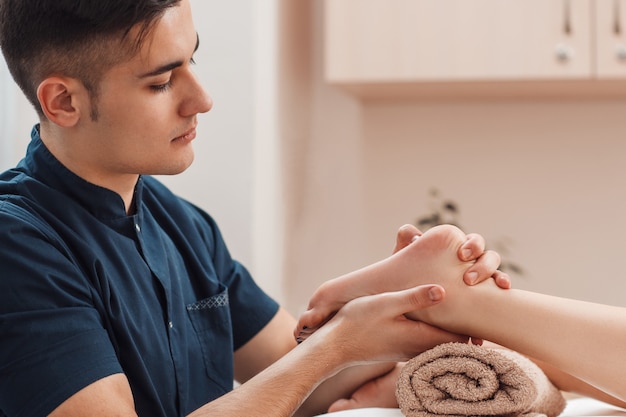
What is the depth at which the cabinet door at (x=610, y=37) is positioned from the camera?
2074 millimetres

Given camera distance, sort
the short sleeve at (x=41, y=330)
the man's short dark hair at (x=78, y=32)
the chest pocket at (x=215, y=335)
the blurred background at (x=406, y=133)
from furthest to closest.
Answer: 1. the blurred background at (x=406, y=133)
2. the chest pocket at (x=215, y=335)
3. the man's short dark hair at (x=78, y=32)
4. the short sleeve at (x=41, y=330)

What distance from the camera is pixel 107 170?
1.33 metres

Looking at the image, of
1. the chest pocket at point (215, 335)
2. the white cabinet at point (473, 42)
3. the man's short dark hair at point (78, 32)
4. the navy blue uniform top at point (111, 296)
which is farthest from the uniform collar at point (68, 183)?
the white cabinet at point (473, 42)

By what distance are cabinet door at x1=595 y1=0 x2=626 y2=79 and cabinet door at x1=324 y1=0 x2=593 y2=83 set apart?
3 cm

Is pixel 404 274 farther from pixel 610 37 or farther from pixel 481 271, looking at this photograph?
pixel 610 37

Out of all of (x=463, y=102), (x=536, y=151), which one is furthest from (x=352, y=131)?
(x=536, y=151)

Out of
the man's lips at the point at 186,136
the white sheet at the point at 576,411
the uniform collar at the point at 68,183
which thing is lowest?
the white sheet at the point at 576,411

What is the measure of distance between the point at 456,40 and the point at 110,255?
1152mm

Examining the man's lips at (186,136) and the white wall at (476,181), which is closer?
the man's lips at (186,136)

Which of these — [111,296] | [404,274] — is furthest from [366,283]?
[111,296]

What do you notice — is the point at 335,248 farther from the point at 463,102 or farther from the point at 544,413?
the point at 544,413

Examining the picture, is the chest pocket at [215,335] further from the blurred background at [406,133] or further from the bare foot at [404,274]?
the blurred background at [406,133]

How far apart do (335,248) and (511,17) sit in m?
0.84

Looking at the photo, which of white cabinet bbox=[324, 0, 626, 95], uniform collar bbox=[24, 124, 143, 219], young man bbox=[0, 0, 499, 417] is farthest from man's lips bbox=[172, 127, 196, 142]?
white cabinet bbox=[324, 0, 626, 95]
